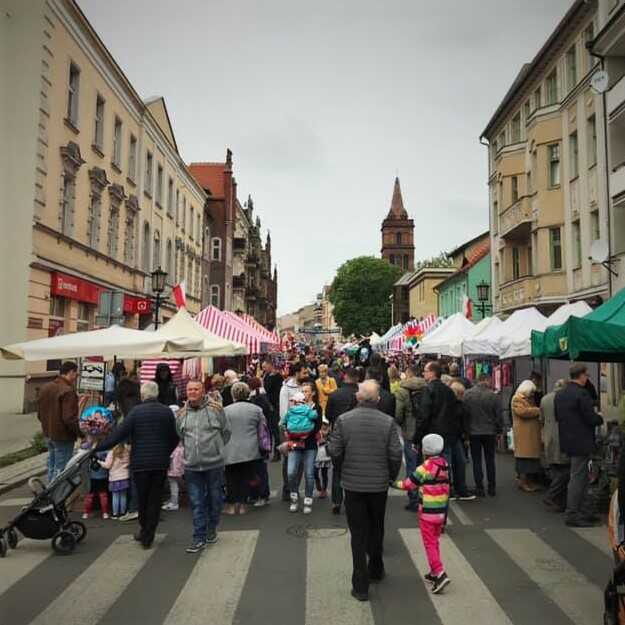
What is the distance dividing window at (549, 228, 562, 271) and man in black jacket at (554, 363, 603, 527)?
18.3 meters

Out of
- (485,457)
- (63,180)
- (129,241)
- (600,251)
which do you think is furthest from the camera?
(129,241)

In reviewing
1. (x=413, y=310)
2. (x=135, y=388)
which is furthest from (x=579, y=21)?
(x=413, y=310)

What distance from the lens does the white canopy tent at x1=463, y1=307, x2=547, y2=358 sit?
42.4 feet

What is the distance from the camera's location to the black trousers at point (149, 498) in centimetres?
643

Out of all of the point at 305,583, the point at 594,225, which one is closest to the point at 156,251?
the point at 594,225

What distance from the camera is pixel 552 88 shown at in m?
25.0

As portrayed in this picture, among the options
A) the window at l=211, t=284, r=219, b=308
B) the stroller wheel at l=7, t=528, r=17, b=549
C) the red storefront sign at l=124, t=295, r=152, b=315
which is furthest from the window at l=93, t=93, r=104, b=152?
the window at l=211, t=284, r=219, b=308

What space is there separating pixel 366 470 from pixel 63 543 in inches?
140

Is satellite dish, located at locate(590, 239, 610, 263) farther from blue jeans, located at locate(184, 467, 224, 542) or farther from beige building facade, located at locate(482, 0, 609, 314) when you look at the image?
blue jeans, located at locate(184, 467, 224, 542)

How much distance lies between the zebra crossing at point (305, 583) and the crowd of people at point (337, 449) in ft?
0.88

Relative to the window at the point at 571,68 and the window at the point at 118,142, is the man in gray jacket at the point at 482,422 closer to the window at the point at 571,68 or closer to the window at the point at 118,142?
the window at the point at 571,68

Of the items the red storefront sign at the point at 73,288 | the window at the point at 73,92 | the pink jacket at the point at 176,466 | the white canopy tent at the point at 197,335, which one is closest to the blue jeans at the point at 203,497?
the pink jacket at the point at 176,466

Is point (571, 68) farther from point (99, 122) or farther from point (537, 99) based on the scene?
point (99, 122)

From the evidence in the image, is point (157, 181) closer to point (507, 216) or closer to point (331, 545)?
point (507, 216)
